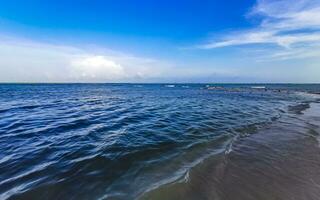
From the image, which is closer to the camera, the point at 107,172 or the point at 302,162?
the point at 107,172

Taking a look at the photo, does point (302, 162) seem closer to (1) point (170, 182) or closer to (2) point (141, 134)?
(1) point (170, 182)

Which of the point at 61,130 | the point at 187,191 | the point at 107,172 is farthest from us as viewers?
the point at 61,130

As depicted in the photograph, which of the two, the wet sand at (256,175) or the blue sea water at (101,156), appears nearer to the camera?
the wet sand at (256,175)

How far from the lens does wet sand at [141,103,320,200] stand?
14.1 ft

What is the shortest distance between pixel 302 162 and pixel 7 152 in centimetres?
980

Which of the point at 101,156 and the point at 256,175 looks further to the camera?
the point at 101,156

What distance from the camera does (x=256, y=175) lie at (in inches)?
206

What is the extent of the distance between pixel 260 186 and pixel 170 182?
6.86 feet

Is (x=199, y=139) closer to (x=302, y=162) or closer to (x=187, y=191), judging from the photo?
(x=302, y=162)

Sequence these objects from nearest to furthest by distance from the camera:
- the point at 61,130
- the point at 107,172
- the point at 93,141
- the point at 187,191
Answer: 1. the point at 187,191
2. the point at 107,172
3. the point at 93,141
4. the point at 61,130

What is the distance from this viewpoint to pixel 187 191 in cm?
445

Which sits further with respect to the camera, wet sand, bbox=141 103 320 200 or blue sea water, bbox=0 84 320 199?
blue sea water, bbox=0 84 320 199

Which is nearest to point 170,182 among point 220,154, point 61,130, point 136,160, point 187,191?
point 187,191

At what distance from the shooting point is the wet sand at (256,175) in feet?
14.1
